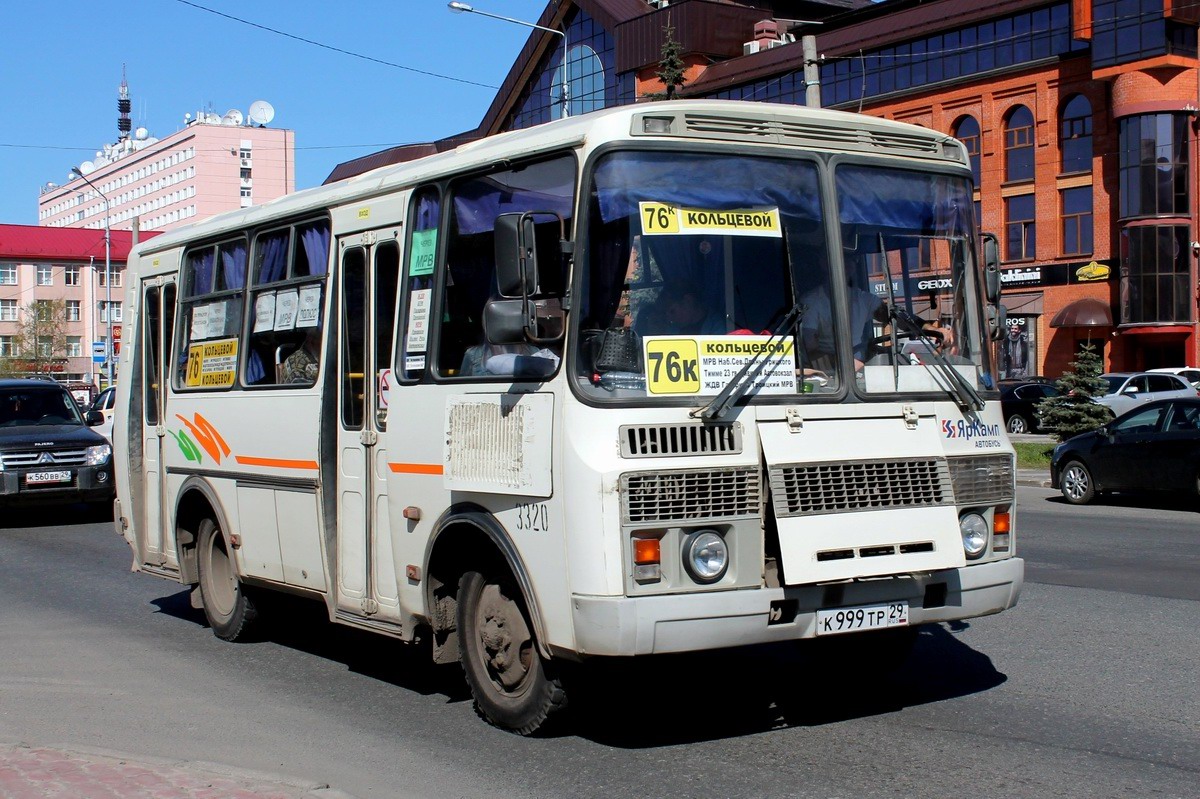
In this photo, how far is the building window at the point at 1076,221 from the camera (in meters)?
53.8

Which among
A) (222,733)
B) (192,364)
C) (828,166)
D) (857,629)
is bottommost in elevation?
(222,733)

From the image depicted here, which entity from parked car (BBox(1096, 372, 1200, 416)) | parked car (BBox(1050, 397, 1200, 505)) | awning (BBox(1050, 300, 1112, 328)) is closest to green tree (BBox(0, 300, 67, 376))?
awning (BBox(1050, 300, 1112, 328))

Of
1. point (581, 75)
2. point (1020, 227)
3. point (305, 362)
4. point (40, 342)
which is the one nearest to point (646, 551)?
point (305, 362)

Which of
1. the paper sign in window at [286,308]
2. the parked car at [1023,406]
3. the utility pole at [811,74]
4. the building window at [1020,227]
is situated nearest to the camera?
the paper sign in window at [286,308]

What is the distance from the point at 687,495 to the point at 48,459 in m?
14.7

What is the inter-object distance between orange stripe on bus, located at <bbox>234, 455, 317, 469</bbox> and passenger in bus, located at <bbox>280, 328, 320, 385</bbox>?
0.49m

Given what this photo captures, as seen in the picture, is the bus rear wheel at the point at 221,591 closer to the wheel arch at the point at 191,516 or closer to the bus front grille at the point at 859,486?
the wheel arch at the point at 191,516

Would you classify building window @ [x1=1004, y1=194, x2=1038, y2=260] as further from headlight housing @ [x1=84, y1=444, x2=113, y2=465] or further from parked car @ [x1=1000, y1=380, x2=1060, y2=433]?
headlight housing @ [x1=84, y1=444, x2=113, y2=465]

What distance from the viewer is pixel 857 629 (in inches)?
251

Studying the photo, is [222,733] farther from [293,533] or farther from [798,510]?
[798,510]

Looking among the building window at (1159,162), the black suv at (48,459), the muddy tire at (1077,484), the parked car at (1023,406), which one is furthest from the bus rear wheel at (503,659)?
the building window at (1159,162)

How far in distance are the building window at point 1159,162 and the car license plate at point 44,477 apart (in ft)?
138

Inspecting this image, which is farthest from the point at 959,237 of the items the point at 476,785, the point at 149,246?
the point at 149,246

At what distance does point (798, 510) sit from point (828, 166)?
1.68 m
